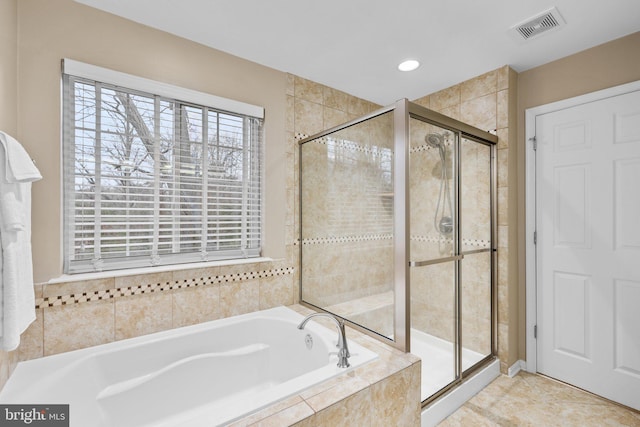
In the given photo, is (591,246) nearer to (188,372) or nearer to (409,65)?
(409,65)

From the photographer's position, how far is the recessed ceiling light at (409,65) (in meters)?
2.25

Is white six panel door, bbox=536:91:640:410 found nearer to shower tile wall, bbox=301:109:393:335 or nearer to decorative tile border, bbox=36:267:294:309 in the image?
shower tile wall, bbox=301:109:393:335

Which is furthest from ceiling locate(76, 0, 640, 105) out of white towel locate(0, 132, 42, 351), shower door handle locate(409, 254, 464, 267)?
shower door handle locate(409, 254, 464, 267)

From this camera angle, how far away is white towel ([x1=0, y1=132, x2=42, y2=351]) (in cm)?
105

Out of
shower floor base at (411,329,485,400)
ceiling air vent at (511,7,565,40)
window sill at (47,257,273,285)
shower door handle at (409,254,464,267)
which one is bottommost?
shower floor base at (411,329,485,400)

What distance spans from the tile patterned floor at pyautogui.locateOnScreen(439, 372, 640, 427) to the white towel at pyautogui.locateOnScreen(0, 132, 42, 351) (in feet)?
7.00

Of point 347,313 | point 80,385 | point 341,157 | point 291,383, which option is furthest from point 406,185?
point 80,385

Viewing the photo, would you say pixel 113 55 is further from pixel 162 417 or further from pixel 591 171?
pixel 591 171

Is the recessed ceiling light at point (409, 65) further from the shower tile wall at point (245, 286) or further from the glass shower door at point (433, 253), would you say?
the glass shower door at point (433, 253)

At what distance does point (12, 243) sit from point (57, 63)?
42.3 inches

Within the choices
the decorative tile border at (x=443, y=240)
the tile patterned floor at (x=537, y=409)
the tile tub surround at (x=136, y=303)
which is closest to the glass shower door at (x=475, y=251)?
the decorative tile border at (x=443, y=240)

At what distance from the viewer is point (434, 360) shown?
1988 millimetres

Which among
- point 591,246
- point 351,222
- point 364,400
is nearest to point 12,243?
point 364,400

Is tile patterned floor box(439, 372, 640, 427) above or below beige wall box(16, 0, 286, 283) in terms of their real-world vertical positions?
below
